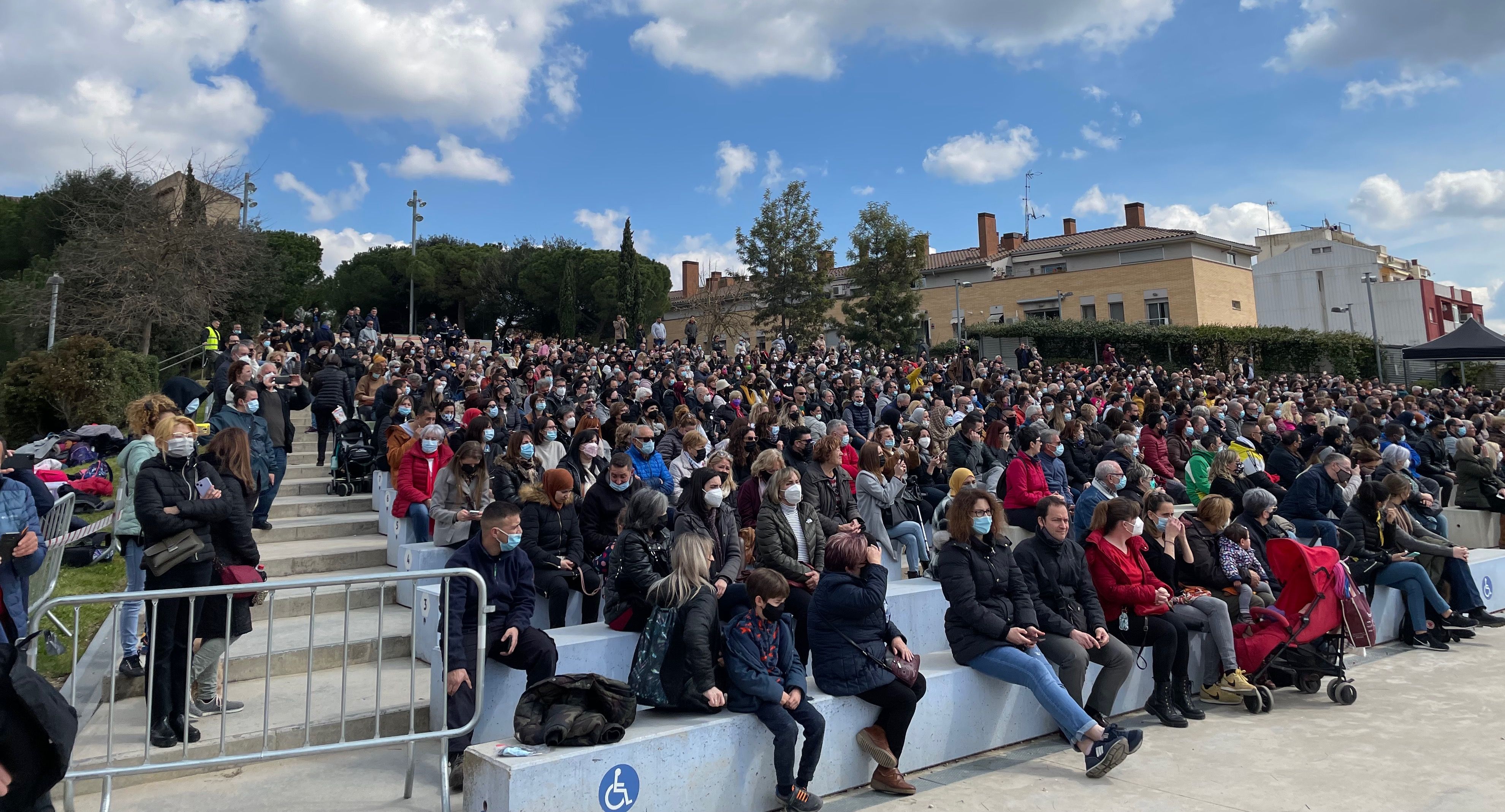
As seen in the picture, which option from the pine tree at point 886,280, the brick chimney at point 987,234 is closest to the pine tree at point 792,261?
the pine tree at point 886,280

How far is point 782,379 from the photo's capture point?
2053 centimetres

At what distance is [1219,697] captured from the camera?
6.94 meters

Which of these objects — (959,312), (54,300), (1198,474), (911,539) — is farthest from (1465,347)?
(54,300)

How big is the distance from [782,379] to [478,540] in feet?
50.4

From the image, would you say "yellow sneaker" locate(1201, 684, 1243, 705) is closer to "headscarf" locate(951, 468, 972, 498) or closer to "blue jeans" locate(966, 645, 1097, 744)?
"blue jeans" locate(966, 645, 1097, 744)

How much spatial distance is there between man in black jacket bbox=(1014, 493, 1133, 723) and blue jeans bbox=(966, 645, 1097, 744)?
203 mm

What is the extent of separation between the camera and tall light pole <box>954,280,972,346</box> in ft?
130

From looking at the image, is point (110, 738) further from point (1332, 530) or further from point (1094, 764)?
point (1332, 530)

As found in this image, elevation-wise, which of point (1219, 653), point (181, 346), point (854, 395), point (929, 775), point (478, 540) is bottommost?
point (929, 775)

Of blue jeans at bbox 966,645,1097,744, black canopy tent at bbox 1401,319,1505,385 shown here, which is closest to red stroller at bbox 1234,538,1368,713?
blue jeans at bbox 966,645,1097,744

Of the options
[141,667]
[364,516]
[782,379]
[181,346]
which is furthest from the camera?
[181,346]

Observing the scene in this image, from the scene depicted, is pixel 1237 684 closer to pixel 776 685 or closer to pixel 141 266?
pixel 776 685

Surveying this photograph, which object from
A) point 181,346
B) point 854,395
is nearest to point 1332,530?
point 854,395

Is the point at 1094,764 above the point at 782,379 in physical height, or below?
below
